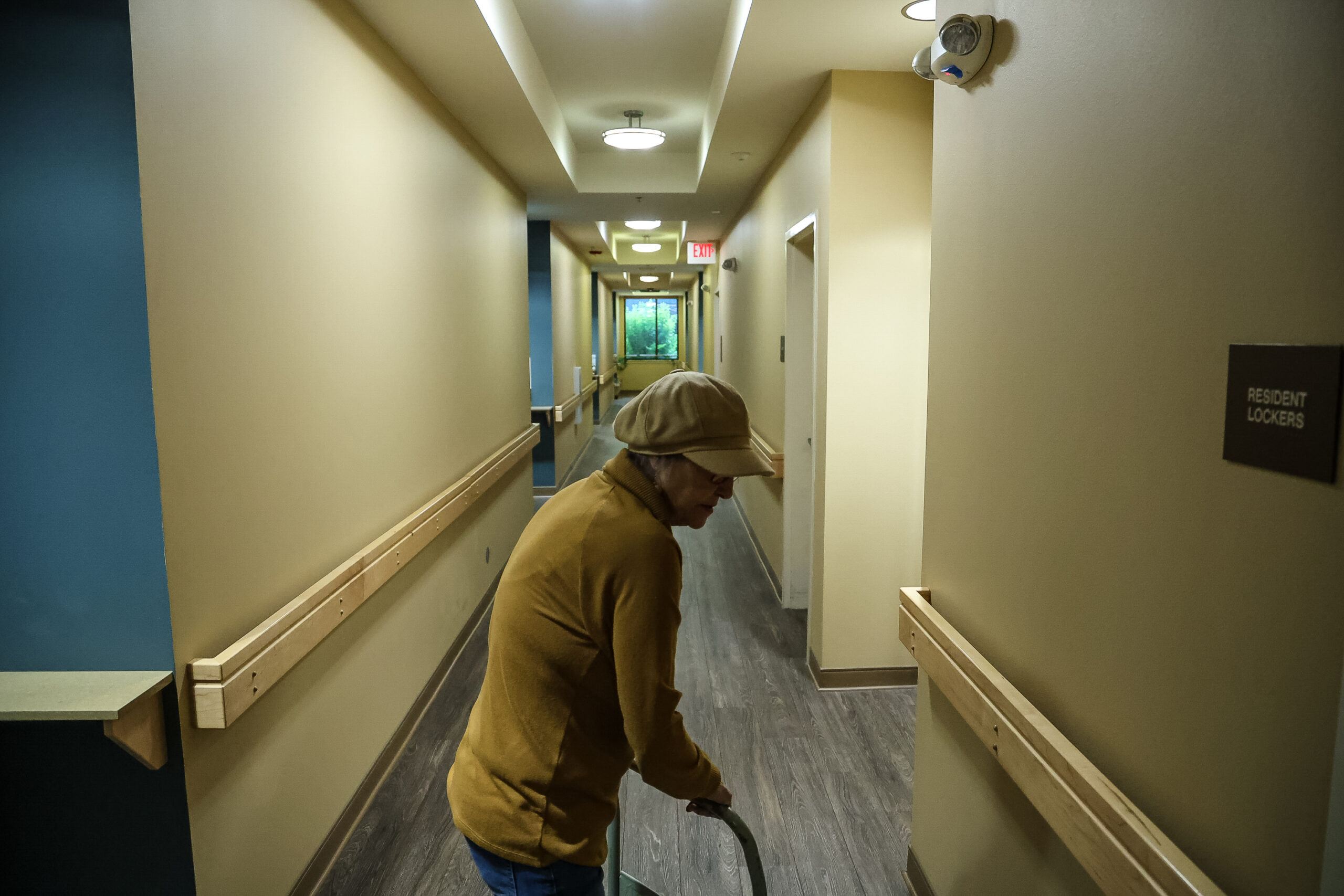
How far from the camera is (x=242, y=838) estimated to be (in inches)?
82.3

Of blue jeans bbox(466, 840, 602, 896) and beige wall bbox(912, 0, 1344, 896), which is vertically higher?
beige wall bbox(912, 0, 1344, 896)

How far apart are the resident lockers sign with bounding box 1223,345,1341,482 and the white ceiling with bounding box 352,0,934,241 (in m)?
2.38

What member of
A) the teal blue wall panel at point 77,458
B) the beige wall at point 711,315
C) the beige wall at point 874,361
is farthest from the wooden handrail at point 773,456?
the beige wall at point 711,315

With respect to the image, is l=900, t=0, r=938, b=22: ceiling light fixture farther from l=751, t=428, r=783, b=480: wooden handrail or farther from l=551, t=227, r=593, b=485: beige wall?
l=551, t=227, r=593, b=485: beige wall

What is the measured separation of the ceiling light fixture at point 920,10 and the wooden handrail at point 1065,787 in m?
2.21

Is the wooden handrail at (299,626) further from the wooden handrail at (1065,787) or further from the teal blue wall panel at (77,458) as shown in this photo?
the wooden handrail at (1065,787)

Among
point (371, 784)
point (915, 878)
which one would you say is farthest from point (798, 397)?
point (371, 784)

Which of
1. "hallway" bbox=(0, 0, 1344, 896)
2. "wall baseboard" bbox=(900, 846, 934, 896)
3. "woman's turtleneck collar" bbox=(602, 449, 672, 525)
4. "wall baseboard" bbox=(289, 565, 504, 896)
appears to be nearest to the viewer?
"hallway" bbox=(0, 0, 1344, 896)

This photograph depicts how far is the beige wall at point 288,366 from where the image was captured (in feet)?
5.97

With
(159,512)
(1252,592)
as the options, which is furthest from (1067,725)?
(159,512)

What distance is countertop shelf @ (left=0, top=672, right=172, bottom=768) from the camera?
63.2 inches

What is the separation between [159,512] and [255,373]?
0.54m

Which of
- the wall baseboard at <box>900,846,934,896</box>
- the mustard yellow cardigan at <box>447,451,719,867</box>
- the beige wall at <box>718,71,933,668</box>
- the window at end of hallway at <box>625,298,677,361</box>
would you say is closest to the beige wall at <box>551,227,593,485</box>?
the beige wall at <box>718,71,933,668</box>

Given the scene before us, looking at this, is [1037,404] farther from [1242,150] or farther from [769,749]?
[769,749]
